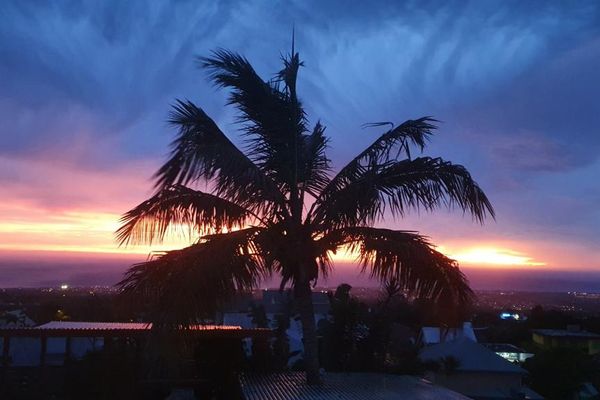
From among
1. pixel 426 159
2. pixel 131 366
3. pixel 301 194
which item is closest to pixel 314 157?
pixel 301 194

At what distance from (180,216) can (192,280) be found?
1.49 meters

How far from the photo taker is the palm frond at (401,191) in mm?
9047

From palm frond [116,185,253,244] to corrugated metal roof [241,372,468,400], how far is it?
243 cm

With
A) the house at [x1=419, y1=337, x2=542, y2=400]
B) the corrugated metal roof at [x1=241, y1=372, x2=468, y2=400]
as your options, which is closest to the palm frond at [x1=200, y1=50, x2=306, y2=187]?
the corrugated metal roof at [x1=241, y1=372, x2=468, y2=400]

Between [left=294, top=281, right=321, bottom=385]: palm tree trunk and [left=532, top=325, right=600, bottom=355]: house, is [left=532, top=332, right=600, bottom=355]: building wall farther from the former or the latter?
[left=294, top=281, right=321, bottom=385]: palm tree trunk

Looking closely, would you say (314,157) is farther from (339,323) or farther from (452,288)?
(339,323)

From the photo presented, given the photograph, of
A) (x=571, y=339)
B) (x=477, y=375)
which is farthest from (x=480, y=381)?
(x=571, y=339)

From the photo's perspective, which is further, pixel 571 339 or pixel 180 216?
pixel 571 339

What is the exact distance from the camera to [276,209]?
9.43 metres

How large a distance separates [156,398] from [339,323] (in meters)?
6.68

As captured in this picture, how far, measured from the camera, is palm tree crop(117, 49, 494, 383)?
827 cm

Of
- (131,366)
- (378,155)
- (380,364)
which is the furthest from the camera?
(380,364)

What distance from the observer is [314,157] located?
33.2 ft

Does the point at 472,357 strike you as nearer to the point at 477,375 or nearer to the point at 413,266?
the point at 477,375
